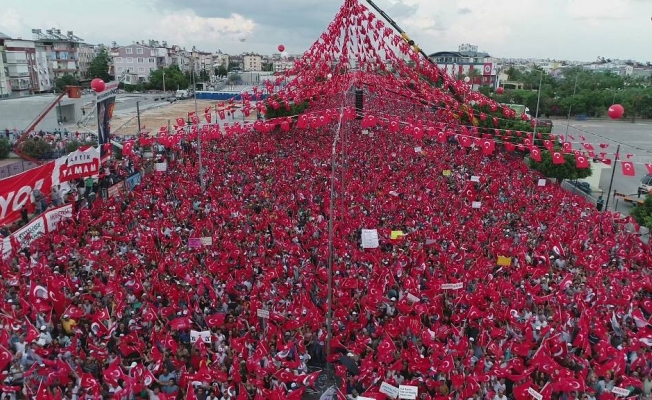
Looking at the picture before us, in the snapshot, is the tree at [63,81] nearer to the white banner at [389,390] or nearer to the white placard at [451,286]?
the white placard at [451,286]

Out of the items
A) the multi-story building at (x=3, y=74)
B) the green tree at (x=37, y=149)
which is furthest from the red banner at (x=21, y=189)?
the multi-story building at (x=3, y=74)

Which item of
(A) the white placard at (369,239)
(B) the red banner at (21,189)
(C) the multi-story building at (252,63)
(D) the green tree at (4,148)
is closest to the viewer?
(A) the white placard at (369,239)

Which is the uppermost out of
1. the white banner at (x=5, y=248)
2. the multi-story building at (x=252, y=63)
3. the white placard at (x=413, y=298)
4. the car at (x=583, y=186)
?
the multi-story building at (x=252, y=63)

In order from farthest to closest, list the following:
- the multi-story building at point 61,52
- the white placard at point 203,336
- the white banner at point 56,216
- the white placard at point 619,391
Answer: the multi-story building at point 61,52 → the white banner at point 56,216 → the white placard at point 203,336 → the white placard at point 619,391

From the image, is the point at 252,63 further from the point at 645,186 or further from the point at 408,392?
the point at 408,392

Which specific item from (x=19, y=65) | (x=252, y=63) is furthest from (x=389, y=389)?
(x=252, y=63)

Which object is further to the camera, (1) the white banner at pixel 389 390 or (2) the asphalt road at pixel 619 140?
(2) the asphalt road at pixel 619 140

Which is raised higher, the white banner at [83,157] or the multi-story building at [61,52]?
the multi-story building at [61,52]

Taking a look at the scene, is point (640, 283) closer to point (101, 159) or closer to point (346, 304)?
point (346, 304)
